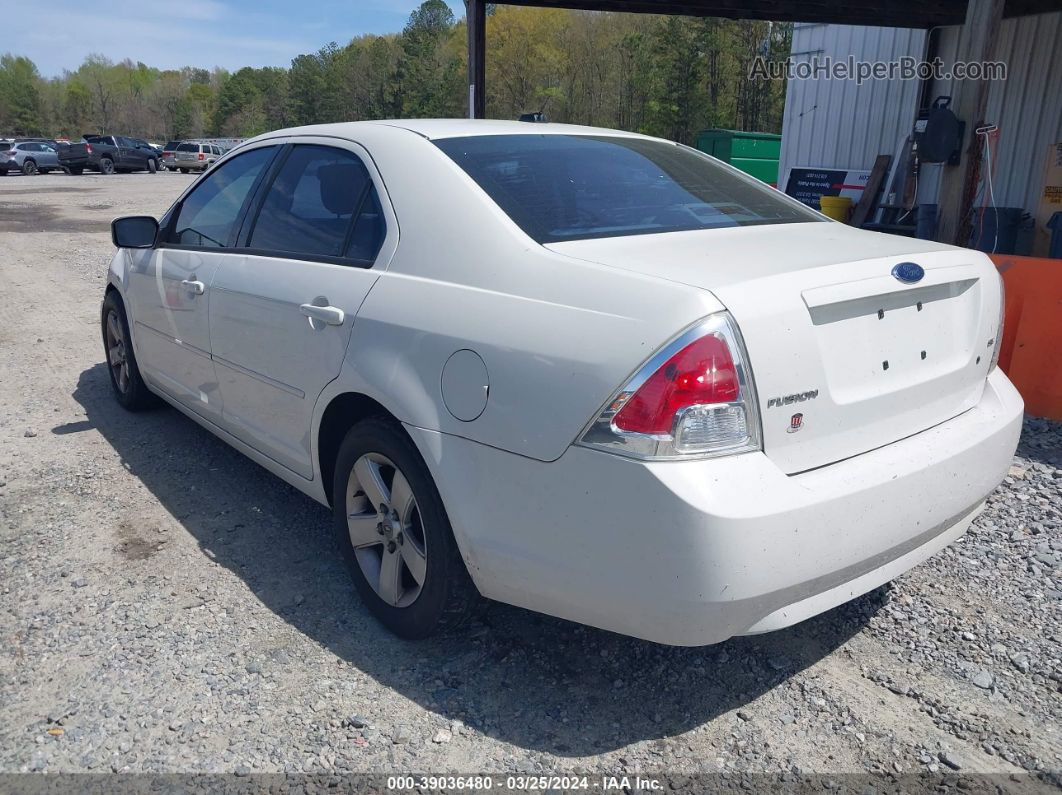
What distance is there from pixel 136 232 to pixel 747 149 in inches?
770

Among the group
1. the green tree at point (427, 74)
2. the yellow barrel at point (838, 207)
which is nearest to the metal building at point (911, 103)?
the yellow barrel at point (838, 207)

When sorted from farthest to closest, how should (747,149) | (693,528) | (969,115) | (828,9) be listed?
1. (747,149)
2. (828,9)
3. (969,115)
4. (693,528)

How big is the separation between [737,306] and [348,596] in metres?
1.93

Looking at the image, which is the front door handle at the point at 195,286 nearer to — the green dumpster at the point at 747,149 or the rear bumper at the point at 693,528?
the rear bumper at the point at 693,528

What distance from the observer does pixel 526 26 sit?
63.4 m

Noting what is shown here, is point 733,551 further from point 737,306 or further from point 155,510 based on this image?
point 155,510

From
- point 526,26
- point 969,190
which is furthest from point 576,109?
point 969,190

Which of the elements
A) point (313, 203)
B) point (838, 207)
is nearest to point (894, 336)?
point (313, 203)

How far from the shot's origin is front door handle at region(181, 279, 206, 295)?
3916 millimetres

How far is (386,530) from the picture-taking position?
2.92 metres

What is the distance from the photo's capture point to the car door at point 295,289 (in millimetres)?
3033

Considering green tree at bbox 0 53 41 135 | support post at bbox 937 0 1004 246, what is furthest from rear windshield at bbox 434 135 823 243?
green tree at bbox 0 53 41 135

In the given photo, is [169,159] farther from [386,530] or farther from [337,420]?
[386,530]

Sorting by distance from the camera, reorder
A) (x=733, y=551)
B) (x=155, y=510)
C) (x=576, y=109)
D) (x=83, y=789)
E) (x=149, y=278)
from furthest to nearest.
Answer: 1. (x=576, y=109)
2. (x=149, y=278)
3. (x=155, y=510)
4. (x=83, y=789)
5. (x=733, y=551)
